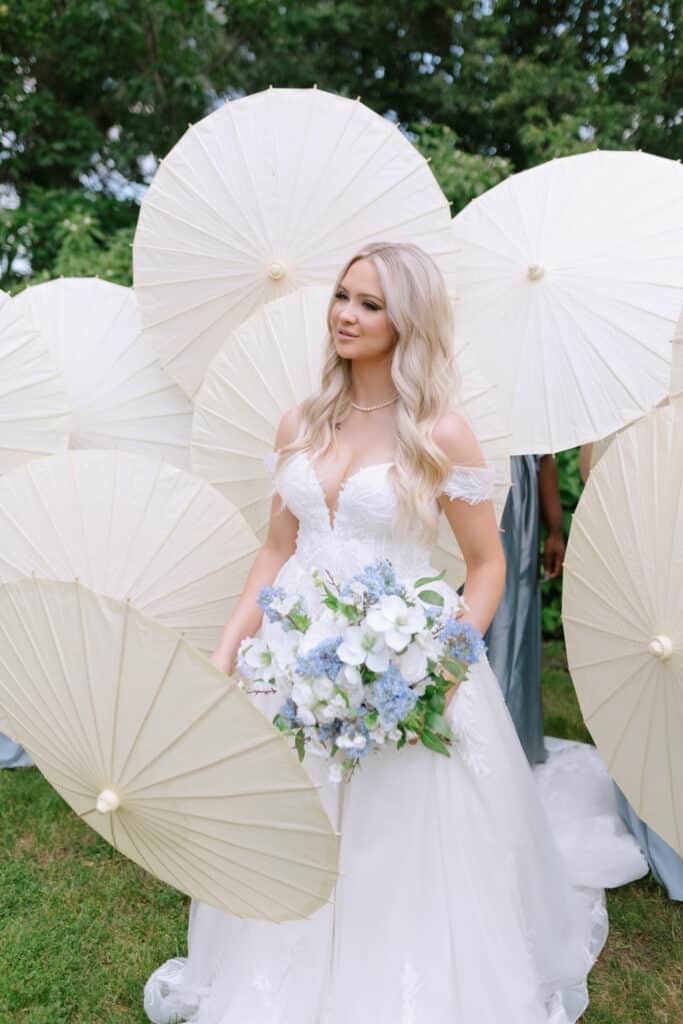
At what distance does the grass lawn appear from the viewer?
119 inches

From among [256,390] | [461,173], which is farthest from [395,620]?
[461,173]

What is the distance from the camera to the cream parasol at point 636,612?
2.40m

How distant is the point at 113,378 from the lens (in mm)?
3914

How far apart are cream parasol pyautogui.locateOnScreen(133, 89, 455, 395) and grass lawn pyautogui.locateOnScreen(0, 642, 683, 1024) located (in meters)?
2.03

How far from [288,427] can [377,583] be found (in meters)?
0.91

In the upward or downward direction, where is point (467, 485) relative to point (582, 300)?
downward

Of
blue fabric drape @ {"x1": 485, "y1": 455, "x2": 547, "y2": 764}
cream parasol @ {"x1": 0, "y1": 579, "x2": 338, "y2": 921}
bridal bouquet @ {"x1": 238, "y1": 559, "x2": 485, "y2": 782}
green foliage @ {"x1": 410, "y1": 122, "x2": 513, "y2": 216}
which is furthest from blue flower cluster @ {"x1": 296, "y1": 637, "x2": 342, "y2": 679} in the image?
green foliage @ {"x1": 410, "y1": 122, "x2": 513, "y2": 216}

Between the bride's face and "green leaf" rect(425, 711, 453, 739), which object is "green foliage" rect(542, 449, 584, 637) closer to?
the bride's face

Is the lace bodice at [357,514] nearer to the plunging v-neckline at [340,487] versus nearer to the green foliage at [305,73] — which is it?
the plunging v-neckline at [340,487]

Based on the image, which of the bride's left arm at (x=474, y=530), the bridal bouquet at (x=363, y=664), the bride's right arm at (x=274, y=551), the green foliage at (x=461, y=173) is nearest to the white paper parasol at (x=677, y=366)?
the bride's left arm at (x=474, y=530)

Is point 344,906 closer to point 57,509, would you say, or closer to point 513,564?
point 57,509

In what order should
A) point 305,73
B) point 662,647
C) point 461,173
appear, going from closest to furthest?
point 662,647 < point 461,173 < point 305,73

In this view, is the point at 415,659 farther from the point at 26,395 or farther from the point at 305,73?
the point at 305,73

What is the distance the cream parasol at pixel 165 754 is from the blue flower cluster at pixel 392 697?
24cm
